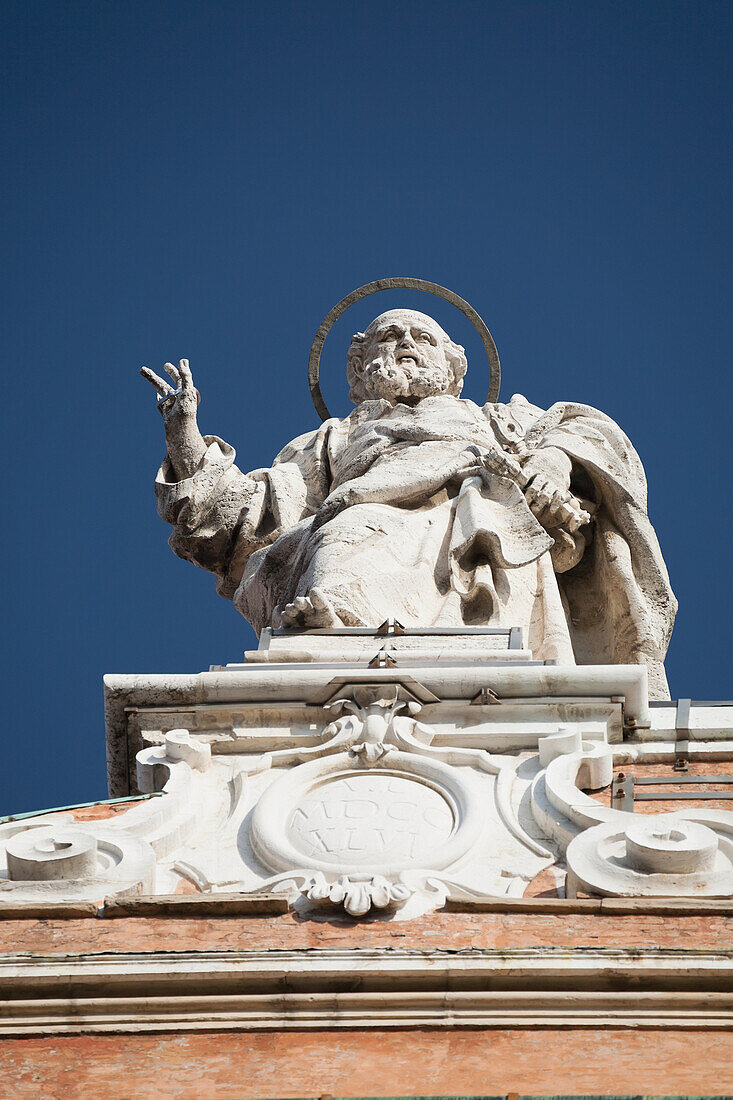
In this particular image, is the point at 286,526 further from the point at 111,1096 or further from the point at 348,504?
the point at 111,1096

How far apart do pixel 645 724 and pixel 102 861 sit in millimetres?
2512

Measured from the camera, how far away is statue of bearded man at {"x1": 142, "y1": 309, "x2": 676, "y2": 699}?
10930 millimetres

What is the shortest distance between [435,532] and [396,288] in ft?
16.8

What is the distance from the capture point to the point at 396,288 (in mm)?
16266

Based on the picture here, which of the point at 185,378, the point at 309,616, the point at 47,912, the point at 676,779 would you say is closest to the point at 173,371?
the point at 185,378

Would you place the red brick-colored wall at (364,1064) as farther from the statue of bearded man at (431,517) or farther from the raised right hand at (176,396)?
the raised right hand at (176,396)

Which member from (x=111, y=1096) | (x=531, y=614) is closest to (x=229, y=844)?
(x=111, y=1096)

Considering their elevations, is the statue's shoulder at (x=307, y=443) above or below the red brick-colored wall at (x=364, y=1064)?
above

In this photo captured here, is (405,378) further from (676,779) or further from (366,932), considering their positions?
(366,932)

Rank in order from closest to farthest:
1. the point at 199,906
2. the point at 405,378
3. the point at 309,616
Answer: the point at 199,906, the point at 309,616, the point at 405,378

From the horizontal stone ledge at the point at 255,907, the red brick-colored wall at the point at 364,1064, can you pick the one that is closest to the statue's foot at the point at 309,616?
the horizontal stone ledge at the point at 255,907

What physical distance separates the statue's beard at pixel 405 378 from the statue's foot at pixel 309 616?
456cm

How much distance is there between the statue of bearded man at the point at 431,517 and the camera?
35.9 ft

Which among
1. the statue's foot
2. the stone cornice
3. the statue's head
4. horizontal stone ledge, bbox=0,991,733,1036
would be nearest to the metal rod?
the stone cornice
